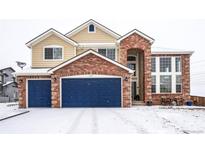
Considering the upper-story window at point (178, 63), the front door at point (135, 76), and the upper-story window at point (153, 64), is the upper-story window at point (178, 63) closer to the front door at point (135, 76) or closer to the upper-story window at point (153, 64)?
the upper-story window at point (153, 64)

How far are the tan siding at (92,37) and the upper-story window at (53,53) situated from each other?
7.44 feet

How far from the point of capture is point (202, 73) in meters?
29.9

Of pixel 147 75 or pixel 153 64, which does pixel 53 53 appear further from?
pixel 153 64

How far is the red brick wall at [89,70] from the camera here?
733 inches

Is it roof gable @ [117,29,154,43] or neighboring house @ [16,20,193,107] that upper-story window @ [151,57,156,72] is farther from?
roof gable @ [117,29,154,43]

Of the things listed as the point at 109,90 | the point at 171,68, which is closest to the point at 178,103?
the point at 171,68

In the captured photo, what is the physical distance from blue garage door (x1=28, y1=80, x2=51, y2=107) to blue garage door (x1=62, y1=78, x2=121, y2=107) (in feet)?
4.90

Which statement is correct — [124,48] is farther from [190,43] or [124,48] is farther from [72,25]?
[190,43]

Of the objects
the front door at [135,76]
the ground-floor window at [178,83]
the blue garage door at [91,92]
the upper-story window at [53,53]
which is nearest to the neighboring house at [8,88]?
the upper-story window at [53,53]

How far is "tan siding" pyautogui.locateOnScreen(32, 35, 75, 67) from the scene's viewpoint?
21.5m

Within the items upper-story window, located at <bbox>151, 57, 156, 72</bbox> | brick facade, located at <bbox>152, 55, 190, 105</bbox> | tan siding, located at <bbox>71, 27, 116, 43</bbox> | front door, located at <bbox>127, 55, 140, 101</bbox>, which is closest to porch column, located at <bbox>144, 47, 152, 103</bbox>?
upper-story window, located at <bbox>151, 57, 156, 72</bbox>

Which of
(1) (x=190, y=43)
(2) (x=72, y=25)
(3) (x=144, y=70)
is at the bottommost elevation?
(3) (x=144, y=70)

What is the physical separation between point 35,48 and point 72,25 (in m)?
8.70

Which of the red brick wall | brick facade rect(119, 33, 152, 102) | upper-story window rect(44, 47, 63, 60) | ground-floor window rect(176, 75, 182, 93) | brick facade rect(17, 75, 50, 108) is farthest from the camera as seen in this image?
ground-floor window rect(176, 75, 182, 93)
